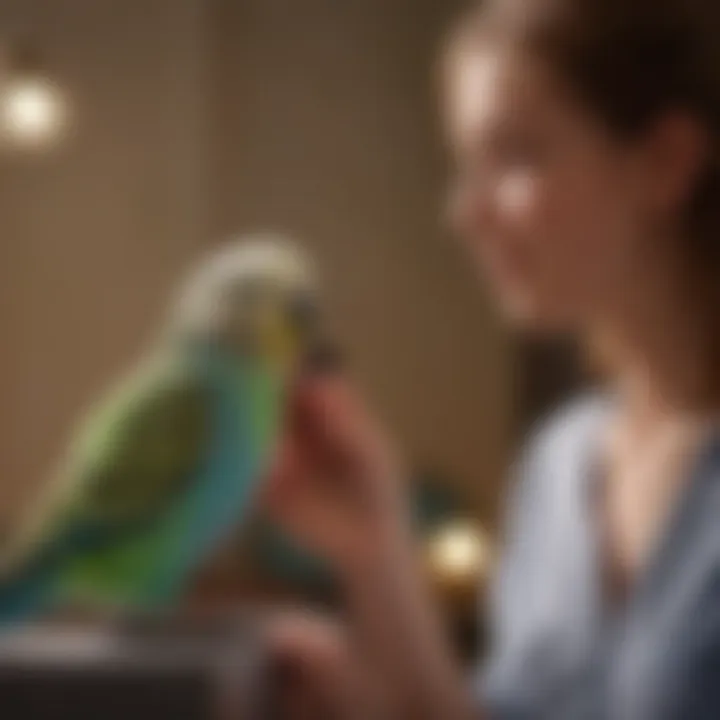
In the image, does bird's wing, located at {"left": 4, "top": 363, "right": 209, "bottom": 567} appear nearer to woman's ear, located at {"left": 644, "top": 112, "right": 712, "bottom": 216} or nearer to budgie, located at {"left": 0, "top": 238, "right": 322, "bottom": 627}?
budgie, located at {"left": 0, "top": 238, "right": 322, "bottom": 627}

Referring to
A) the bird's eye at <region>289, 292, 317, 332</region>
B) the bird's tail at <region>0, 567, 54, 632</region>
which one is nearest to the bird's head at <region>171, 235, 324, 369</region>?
the bird's eye at <region>289, 292, 317, 332</region>

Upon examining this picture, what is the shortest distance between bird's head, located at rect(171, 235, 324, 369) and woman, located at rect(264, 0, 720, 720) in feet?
0.08

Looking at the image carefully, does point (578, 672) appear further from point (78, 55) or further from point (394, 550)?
point (78, 55)

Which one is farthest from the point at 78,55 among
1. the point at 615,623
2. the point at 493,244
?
the point at 615,623

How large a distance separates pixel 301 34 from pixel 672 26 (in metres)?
0.16

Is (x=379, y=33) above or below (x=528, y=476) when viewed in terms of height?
above

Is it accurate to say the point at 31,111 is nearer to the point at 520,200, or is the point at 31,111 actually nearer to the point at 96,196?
the point at 96,196

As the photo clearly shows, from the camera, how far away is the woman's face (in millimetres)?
385

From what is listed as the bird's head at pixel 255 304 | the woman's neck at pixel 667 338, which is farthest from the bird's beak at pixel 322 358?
the woman's neck at pixel 667 338

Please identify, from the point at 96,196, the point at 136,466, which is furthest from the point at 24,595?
the point at 96,196

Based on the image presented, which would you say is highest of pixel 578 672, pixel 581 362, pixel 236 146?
pixel 236 146

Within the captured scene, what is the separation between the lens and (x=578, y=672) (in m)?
0.40

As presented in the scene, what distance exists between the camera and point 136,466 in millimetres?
394

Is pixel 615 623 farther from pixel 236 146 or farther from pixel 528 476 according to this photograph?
pixel 236 146
